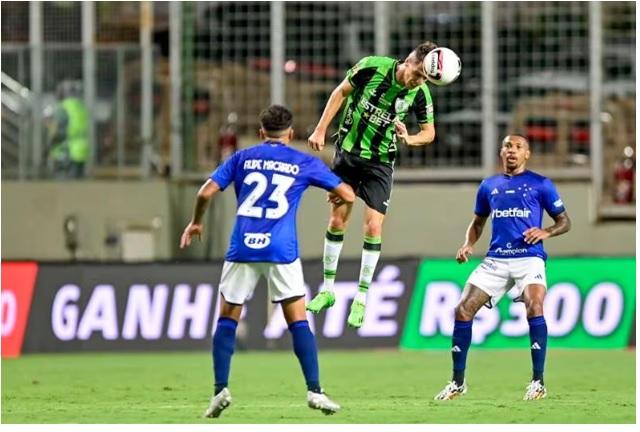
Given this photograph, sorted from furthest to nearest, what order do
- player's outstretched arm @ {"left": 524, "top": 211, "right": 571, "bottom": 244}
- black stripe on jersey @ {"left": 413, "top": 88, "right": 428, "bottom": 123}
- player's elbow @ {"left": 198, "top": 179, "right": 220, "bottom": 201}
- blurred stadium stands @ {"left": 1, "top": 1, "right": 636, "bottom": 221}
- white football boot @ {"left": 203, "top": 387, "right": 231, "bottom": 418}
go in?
blurred stadium stands @ {"left": 1, "top": 1, "right": 636, "bottom": 221} < player's outstretched arm @ {"left": 524, "top": 211, "right": 571, "bottom": 244} < black stripe on jersey @ {"left": 413, "top": 88, "right": 428, "bottom": 123} < white football boot @ {"left": 203, "top": 387, "right": 231, "bottom": 418} < player's elbow @ {"left": 198, "top": 179, "right": 220, "bottom": 201}

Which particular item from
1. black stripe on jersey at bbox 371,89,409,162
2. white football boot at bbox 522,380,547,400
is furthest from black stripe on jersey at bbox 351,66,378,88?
white football boot at bbox 522,380,547,400

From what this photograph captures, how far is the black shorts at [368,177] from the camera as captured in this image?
1609 centimetres

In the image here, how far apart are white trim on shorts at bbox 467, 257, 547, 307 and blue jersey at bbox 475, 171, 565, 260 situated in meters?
0.08

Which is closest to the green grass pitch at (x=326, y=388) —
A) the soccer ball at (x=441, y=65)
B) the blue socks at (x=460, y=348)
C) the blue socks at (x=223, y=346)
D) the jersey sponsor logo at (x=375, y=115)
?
the blue socks at (x=460, y=348)

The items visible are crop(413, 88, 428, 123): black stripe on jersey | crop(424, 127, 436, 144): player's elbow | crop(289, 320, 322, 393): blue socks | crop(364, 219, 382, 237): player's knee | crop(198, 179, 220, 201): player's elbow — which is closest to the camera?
crop(198, 179, 220, 201): player's elbow

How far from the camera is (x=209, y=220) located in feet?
94.8

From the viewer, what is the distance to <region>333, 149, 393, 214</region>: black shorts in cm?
1609

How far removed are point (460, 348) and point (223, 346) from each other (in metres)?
2.87

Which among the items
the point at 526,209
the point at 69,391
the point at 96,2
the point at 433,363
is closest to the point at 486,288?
the point at 526,209

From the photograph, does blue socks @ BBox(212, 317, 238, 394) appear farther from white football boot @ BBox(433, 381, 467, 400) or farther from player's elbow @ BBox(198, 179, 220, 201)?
white football boot @ BBox(433, 381, 467, 400)

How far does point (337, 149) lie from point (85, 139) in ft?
43.5

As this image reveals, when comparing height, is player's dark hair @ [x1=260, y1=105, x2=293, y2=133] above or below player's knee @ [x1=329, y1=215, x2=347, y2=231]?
above

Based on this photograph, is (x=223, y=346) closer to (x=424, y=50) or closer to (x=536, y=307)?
(x=424, y=50)

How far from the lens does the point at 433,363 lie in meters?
24.0
